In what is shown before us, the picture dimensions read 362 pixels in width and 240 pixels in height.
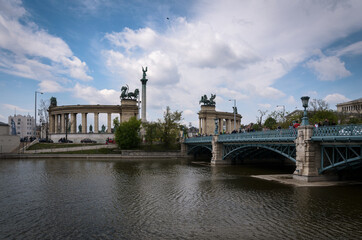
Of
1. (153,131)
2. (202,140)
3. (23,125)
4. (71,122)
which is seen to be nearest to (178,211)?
(202,140)

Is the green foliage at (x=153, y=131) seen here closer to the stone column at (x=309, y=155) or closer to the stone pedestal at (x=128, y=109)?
the stone pedestal at (x=128, y=109)

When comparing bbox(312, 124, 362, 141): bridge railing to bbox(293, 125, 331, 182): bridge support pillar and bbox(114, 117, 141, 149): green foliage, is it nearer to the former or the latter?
bbox(293, 125, 331, 182): bridge support pillar

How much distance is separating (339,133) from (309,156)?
14.7 feet

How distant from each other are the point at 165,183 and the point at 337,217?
51.8 ft

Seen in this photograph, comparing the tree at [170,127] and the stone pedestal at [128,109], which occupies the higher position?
the stone pedestal at [128,109]

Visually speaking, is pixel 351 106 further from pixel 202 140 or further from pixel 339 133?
pixel 339 133

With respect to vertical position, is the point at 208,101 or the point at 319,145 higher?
the point at 208,101

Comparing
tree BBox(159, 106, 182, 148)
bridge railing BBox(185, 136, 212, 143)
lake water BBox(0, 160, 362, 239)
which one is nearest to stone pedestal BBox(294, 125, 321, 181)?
lake water BBox(0, 160, 362, 239)

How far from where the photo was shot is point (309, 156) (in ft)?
87.1

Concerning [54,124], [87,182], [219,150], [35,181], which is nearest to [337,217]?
[87,182]

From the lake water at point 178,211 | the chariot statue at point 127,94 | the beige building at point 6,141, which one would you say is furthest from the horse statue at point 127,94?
the lake water at point 178,211

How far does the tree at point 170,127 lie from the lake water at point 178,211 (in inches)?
1835

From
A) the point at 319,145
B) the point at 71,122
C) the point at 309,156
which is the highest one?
the point at 71,122

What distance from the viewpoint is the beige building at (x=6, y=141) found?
6662 centimetres
